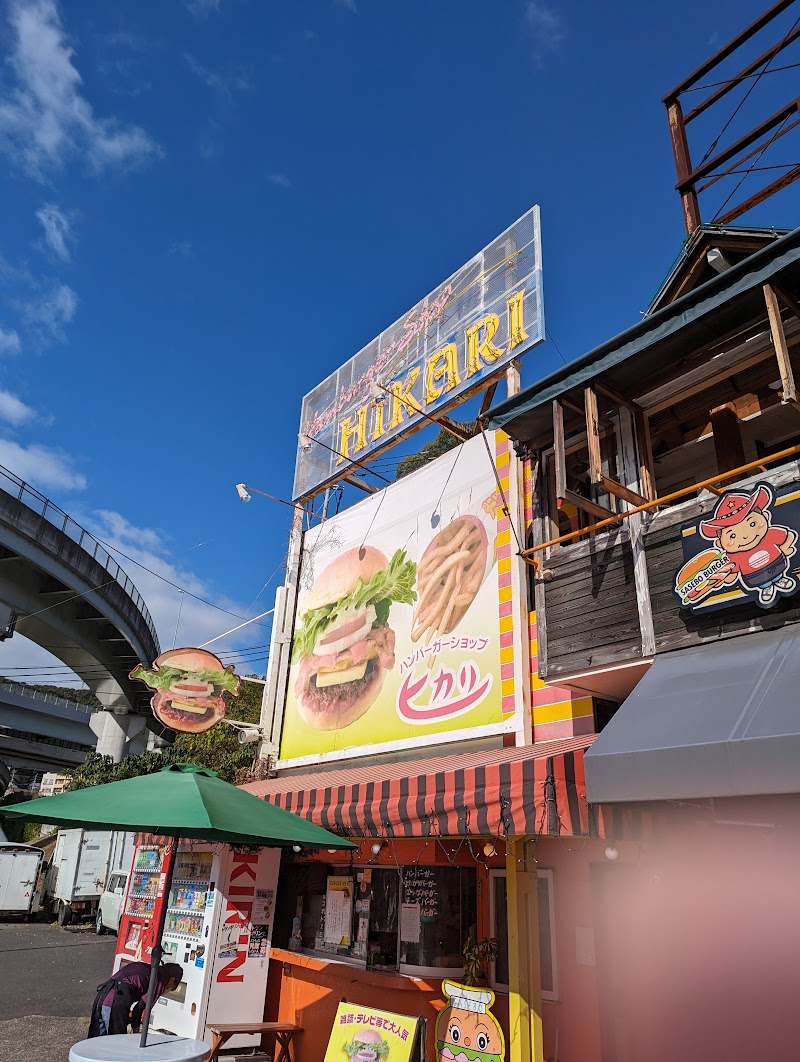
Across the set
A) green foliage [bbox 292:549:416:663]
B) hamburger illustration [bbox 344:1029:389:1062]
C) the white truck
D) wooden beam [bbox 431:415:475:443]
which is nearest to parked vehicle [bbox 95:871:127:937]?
the white truck

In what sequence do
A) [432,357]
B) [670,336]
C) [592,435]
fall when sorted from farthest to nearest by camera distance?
[432,357] → [592,435] → [670,336]

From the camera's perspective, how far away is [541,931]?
24.7 feet

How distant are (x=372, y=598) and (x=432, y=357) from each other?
4.32m

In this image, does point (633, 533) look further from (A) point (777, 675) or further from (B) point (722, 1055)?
(B) point (722, 1055)

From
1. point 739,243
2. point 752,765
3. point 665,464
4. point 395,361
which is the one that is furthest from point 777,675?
point 395,361

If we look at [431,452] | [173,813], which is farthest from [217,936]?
[431,452]

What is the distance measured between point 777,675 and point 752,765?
0.93m

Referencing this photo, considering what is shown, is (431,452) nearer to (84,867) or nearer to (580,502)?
(84,867)

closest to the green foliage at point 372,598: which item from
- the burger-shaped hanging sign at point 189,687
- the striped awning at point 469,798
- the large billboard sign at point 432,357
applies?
the burger-shaped hanging sign at point 189,687

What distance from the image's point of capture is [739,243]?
8.70 meters

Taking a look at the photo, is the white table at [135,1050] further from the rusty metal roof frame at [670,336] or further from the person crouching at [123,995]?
the rusty metal roof frame at [670,336]

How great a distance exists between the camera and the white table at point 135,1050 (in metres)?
5.00

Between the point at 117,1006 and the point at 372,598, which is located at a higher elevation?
the point at 372,598

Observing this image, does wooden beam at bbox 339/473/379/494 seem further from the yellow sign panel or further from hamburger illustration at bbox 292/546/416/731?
the yellow sign panel
